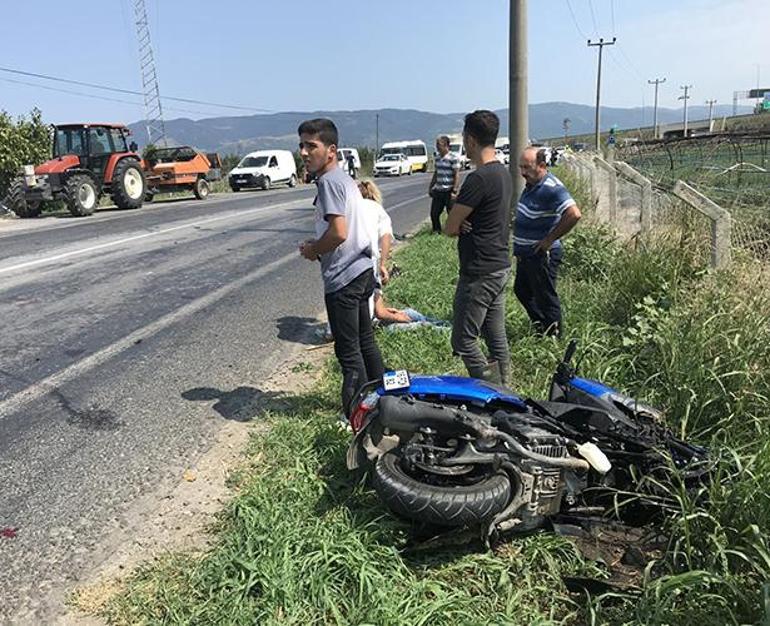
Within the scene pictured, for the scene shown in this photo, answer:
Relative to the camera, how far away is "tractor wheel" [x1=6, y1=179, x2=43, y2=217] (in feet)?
60.4

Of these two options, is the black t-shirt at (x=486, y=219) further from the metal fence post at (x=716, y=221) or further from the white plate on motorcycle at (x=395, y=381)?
the metal fence post at (x=716, y=221)

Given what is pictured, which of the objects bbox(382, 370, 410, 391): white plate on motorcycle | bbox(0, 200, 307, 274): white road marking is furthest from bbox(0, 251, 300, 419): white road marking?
bbox(0, 200, 307, 274): white road marking

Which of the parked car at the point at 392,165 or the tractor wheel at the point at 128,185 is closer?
the tractor wheel at the point at 128,185

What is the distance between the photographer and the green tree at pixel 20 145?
21.3 m

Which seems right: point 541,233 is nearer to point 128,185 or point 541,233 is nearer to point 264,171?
point 128,185

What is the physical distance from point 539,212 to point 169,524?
358 cm

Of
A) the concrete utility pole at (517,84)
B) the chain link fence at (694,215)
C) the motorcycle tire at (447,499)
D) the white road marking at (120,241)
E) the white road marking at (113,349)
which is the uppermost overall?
the concrete utility pole at (517,84)

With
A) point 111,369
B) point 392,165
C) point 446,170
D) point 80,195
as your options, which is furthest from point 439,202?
point 392,165

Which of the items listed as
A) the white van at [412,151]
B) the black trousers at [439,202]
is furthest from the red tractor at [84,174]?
the white van at [412,151]

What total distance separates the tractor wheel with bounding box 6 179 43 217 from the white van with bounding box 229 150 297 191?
487 inches

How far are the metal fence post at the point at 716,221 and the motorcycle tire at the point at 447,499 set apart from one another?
3393mm

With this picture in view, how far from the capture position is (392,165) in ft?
134

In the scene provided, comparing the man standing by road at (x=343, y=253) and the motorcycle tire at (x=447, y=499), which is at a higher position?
the man standing by road at (x=343, y=253)

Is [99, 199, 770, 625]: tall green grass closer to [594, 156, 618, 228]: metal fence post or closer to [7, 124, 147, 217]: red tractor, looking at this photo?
[594, 156, 618, 228]: metal fence post
